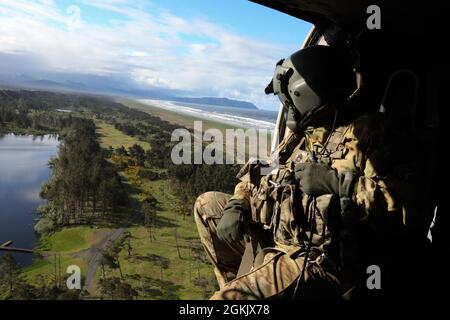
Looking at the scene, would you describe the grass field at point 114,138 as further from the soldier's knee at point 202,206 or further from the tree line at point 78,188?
the soldier's knee at point 202,206

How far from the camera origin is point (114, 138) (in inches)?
1849

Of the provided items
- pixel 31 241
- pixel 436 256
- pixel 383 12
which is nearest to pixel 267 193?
pixel 436 256

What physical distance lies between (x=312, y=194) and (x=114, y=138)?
4691 centimetres

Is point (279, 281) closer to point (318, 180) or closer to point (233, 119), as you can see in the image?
point (318, 180)

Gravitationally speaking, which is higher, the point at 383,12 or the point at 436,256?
the point at 383,12

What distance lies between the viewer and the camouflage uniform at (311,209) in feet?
5.92

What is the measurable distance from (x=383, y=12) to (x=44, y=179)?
4031 cm

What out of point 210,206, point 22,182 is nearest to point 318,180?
point 210,206

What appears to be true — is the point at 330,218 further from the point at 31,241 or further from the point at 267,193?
the point at 31,241

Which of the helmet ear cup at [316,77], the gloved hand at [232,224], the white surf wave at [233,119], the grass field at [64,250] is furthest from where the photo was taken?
the grass field at [64,250]

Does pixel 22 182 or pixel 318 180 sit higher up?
pixel 318 180

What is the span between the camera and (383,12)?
2152 millimetres

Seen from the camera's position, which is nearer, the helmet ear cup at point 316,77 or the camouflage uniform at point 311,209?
the camouflage uniform at point 311,209

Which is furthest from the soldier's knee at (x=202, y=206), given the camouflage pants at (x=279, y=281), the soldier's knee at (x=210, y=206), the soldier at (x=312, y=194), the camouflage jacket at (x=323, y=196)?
the camouflage pants at (x=279, y=281)
